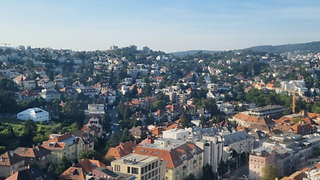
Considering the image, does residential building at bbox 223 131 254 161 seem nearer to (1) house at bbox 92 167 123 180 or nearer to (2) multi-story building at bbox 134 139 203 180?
(2) multi-story building at bbox 134 139 203 180

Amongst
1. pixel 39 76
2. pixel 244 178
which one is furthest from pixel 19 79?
pixel 244 178

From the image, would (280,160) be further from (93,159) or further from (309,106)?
(309,106)

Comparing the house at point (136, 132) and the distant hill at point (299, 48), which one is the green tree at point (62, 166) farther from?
the distant hill at point (299, 48)

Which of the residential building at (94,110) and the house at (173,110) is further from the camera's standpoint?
the house at (173,110)

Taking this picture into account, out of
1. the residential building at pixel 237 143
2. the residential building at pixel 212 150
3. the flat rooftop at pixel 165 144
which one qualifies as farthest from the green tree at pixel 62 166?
the residential building at pixel 237 143

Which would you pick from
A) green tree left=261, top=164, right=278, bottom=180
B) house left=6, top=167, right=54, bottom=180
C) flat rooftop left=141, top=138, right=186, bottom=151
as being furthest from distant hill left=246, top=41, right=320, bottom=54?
house left=6, top=167, right=54, bottom=180
